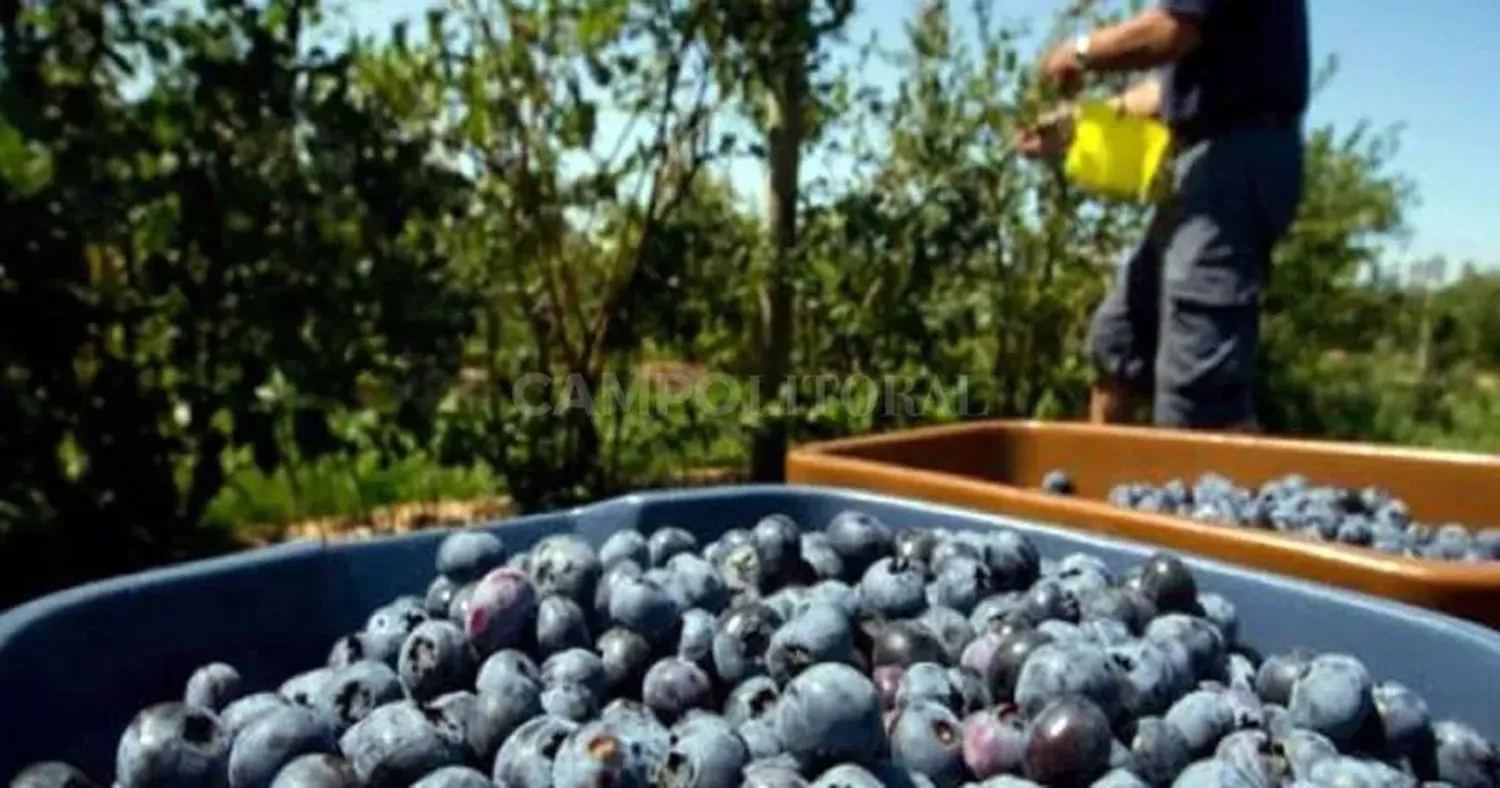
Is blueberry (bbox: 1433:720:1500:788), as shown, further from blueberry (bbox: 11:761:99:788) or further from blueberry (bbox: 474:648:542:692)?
blueberry (bbox: 11:761:99:788)

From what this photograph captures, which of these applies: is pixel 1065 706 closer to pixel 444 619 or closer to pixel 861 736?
pixel 861 736

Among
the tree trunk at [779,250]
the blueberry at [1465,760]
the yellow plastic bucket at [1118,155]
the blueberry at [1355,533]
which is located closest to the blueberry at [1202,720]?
the blueberry at [1465,760]

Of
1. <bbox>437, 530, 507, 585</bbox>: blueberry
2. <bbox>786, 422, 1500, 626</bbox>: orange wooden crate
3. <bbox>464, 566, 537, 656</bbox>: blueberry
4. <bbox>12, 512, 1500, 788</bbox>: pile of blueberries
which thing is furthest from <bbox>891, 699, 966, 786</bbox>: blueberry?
<bbox>786, 422, 1500, 626</bbox>: orange wooden crate

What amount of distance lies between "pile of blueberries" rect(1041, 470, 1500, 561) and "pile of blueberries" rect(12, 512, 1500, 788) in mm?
408

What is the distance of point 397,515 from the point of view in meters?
3.29

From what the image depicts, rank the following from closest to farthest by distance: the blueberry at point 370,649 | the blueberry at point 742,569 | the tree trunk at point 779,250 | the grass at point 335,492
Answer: the blueberry at point 370,649
the blueberry at point 742,569
the grass at point 335,492
the tree trunk at point 779,250

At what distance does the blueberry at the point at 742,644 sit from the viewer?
730 millimetres

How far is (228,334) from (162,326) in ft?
0.47

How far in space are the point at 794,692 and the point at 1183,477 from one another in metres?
1.09

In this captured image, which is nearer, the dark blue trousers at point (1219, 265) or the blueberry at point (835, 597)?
the blueberry at point (835, 597)

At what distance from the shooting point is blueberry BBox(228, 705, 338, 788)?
2.02 ft

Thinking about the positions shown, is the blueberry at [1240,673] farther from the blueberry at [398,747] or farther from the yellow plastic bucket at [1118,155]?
the yellow plastic bucket at [1118,155]

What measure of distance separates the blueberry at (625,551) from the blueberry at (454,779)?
0.91ft

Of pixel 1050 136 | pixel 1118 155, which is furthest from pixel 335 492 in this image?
pixel 1118 155
